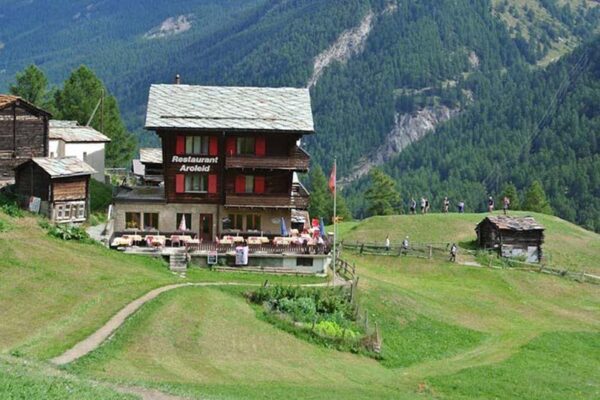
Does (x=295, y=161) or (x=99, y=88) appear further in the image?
(x=99, y=88)

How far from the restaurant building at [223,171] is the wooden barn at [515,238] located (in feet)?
81.0

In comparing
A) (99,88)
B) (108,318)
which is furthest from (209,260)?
(99,88)

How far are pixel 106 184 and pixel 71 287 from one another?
A: 115 feet

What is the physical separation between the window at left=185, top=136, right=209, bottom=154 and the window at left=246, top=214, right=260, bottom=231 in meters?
5.29

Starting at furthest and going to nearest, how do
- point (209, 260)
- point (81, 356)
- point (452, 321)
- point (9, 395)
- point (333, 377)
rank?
point (209, 260)
point (452, 321)
point (333, 377)
point (81, 356)
point (9, 395)

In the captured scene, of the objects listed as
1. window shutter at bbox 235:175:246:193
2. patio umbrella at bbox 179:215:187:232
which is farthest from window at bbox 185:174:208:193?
patio umbrella at bbox 179:215:187:232

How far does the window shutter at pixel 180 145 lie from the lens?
7081 centimetres

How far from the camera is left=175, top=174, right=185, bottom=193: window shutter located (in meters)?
71.2

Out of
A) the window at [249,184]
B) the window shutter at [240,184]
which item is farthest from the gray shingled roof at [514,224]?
the window shutter at [240,184]

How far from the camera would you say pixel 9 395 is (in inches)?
1102

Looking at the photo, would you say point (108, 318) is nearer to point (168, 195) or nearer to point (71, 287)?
point (71, 287)

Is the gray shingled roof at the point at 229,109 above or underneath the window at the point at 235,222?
above

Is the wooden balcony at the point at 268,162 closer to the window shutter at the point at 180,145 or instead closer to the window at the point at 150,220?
the window shutter at the point at 180,145

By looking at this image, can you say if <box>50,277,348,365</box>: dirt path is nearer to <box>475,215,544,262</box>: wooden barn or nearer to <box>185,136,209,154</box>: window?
<box>185,136,209,154</box>: window
